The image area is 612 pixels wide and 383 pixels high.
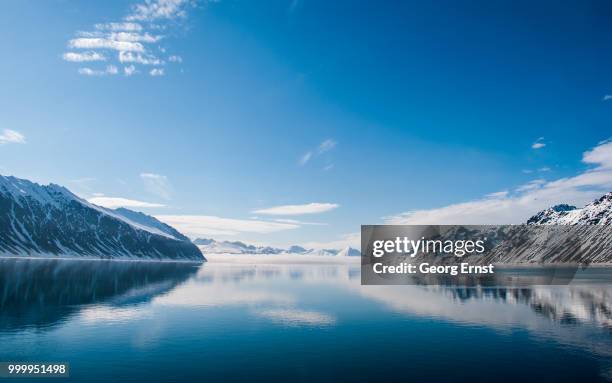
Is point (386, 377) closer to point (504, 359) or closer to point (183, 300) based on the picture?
point (504, 359)

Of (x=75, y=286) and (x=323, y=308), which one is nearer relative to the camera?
(x=323, y=308)

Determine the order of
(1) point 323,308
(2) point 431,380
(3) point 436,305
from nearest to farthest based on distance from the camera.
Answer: (2) point 431,380 < (1) point 323,308 < (3) point 436,305

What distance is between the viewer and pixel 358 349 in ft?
219

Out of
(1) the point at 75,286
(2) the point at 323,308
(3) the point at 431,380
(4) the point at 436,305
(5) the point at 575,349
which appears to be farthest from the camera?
(1) the point at 75,286

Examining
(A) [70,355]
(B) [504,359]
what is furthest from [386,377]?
(A) [70,355]

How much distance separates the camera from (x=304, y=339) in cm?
7450

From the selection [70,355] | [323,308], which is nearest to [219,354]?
→ [70,355]

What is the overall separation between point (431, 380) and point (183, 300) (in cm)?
9842

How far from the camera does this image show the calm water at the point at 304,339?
53.3 metres

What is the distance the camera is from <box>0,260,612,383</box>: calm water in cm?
5328

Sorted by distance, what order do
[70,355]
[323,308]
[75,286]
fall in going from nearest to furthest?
[70,355], [323,308], [75,286]

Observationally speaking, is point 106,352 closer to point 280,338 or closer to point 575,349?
point 280,338

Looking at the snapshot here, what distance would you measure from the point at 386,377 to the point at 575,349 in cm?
3968

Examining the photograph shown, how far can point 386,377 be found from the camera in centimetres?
5112
